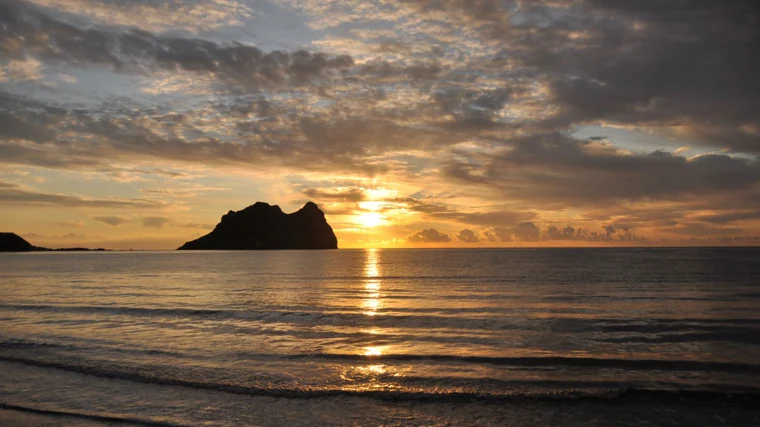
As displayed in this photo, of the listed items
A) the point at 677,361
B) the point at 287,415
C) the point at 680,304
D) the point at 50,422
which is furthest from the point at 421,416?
the point at 680,304

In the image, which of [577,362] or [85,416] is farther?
[577,362]

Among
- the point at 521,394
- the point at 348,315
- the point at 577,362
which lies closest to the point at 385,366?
the point at 521,394

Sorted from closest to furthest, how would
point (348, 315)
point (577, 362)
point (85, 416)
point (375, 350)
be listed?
point (85, 416) < point (577, 362) < point (375, 350) < point (348, 315)

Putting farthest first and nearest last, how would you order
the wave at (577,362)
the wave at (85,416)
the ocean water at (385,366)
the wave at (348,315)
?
the wave at (348,315) → the wave at (577,362) → the ocean water at (385,366) → the wave at (85,416)

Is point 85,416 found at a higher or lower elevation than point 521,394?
higher

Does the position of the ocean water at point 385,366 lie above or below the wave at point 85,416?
below

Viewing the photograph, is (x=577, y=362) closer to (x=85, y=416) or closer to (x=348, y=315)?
(x=85, y=416)

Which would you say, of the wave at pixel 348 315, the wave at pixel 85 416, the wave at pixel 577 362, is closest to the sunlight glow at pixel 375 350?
the wave at pixel 577 362

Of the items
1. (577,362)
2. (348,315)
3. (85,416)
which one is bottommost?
(348,315)

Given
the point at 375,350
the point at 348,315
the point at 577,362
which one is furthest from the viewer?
the point at 348,315

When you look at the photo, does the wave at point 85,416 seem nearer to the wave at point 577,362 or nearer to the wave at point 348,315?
the wave at point 577,362

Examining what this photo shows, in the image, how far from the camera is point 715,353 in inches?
787

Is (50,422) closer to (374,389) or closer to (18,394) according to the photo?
(18,394)

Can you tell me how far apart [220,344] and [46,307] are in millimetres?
24844
